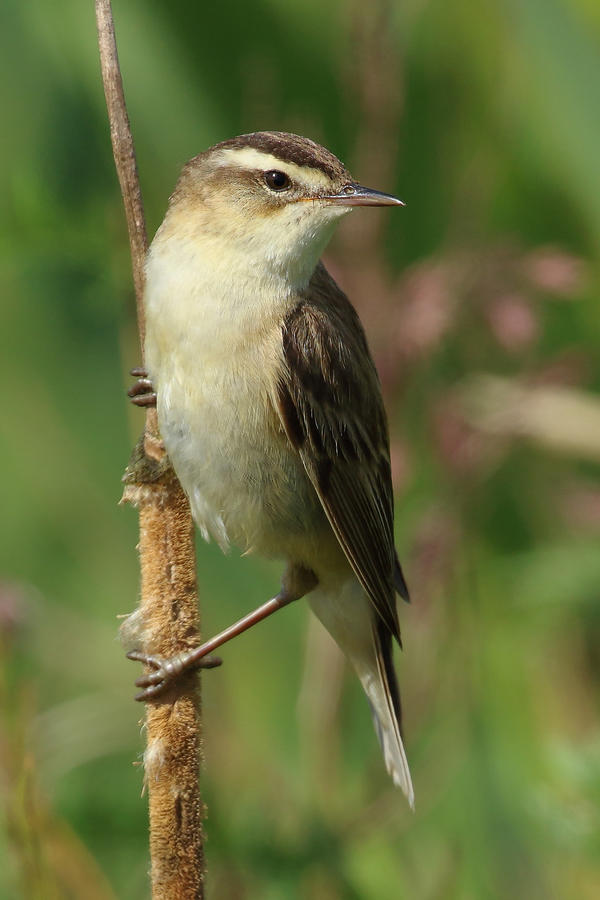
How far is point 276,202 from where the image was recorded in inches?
120

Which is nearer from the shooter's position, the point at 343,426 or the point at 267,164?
the point at 267,164

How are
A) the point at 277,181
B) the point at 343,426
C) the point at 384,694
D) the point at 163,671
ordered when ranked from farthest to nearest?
the point at 384,694, the point at 343,426, the point at 277,181, the point at 163,671

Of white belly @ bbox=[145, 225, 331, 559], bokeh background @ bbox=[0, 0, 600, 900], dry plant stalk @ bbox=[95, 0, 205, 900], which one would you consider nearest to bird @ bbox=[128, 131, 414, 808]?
white belly @ bbox=[145, 225, 331, 559]

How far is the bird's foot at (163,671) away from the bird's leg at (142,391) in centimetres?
75

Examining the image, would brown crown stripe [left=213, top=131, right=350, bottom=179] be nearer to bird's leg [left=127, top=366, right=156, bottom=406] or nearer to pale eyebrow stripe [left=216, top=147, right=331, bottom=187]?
pale eyebrow stripe [left=216, top=147, right=331, bottom=187]

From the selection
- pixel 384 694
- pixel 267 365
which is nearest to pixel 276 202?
pixel 267 365

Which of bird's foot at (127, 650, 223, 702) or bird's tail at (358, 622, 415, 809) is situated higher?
bird's foot at (127, 650, 223, 702)

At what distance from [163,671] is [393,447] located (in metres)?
1.26

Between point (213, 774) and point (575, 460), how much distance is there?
1.74 metres

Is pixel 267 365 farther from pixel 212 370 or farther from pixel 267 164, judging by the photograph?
pixel 267 164

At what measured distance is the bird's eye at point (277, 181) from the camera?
307cm

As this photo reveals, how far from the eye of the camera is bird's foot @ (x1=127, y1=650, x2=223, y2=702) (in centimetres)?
257

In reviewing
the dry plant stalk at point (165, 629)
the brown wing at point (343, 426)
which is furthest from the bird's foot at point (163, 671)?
the brown wing at point (343, 426)

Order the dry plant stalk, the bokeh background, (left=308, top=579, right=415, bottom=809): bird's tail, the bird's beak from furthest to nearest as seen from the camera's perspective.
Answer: (left=308, top=579, right=415, bottom=809): bird's tail, the bokeh background, the bird's beak, the dry plant stalk
